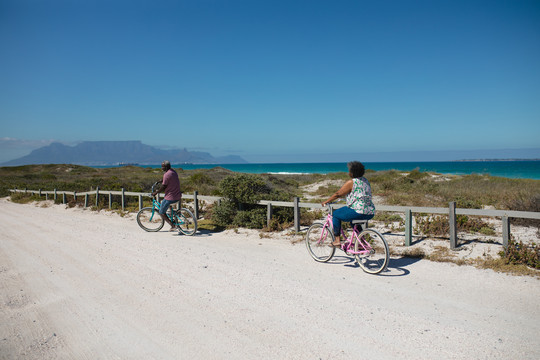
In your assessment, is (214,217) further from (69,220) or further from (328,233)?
(69,220)

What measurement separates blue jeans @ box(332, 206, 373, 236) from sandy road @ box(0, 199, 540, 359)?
0.86 meters

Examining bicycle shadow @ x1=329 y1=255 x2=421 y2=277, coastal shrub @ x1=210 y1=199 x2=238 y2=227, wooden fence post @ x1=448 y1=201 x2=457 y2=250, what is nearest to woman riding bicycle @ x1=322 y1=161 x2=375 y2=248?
bicycle shadow @ x1=329 y1=255 x2=421 y2=277

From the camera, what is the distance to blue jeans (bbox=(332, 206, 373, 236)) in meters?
6.14

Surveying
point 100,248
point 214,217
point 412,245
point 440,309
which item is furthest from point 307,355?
point 214,217

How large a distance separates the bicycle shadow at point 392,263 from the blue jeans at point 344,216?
775 mm

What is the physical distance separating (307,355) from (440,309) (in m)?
2.22

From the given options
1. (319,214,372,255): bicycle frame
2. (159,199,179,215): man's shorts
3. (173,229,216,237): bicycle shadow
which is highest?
(159,199,179,215): man's shorts

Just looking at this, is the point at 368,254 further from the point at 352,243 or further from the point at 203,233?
the point at 203,233

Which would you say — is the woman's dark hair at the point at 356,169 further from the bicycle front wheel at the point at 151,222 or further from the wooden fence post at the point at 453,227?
the bicycle front wheel at the point at 151,222

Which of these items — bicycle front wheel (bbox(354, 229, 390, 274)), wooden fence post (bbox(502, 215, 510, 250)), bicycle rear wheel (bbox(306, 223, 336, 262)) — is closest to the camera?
bicycle front wheel (bbox(354, 229, 390, 274))

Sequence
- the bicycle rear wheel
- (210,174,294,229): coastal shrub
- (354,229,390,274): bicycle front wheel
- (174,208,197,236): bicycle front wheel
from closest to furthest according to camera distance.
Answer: (354,229,390,274): bicycle front wheel, the bicycle rear wheel, (174,208,197,236): bicycle front wheel, (210,174,294,229): coastal shrub

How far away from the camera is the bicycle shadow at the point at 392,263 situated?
6191 millimetres

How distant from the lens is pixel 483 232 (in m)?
8.69

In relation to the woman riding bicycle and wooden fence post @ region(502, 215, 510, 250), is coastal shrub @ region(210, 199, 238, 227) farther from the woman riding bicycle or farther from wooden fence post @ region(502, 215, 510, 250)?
wooden fence post @ region(502, 215, 510, 250)
